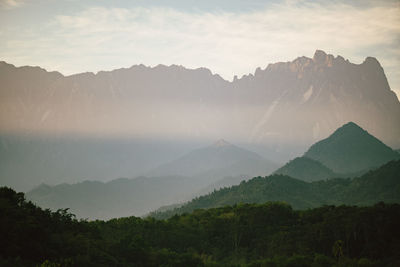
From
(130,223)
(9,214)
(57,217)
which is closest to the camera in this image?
(9,214)

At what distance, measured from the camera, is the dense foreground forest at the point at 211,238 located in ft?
259

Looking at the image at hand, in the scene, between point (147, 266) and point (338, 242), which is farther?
point (338, 242)

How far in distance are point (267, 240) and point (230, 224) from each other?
47.4 ft

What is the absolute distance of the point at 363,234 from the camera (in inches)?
4451

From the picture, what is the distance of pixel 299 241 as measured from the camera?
114000 millimetres

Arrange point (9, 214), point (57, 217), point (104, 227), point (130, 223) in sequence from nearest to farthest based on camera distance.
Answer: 1. point (9, 214)
2. point (57, 217)
3. point (104, 227)
4. point (130, 223)

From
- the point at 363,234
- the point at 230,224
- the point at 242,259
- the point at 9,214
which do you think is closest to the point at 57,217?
the point at 9,214

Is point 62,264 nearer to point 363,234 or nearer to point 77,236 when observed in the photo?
point 77,236

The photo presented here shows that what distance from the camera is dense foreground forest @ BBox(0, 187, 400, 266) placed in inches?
3110

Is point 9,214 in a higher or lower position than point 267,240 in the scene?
higher

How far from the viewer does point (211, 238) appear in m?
128

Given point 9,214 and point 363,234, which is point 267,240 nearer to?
point 363,234

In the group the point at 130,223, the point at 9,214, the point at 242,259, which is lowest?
the point at 242,259

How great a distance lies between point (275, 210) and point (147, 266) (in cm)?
6311
